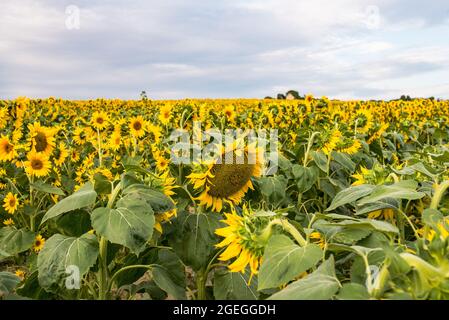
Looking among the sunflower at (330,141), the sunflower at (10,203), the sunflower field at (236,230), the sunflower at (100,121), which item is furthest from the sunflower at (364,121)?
the sunflower at (10,203)

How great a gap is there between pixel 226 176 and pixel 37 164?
111 inches

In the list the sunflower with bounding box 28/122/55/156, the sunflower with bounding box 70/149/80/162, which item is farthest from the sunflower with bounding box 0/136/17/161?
the sunflower with bounding box 70/149/80/162

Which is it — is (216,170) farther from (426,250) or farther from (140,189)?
(426,250)

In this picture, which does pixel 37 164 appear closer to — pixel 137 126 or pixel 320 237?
pixel 137 126

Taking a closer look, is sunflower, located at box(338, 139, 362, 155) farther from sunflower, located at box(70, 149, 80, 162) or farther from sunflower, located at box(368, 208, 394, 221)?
sunflower, located at box(70, 149, 80, 162)

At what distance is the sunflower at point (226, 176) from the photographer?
2.37m

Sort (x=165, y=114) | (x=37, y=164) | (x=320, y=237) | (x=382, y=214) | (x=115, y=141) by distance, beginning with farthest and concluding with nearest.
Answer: (x=115, y=141) → (x=165, y=114) → (x=37, y=164) → (x=382, y=214) → (x=320, y=237)

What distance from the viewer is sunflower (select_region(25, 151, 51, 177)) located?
175 inches

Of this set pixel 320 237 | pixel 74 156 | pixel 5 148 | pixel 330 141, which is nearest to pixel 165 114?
pixel 5 148

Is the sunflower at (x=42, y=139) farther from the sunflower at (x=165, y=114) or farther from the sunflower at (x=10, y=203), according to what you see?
the sunflower at (x=165, y=114)

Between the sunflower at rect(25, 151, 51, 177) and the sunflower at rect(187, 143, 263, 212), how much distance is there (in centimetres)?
254

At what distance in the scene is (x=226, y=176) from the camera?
244 cm

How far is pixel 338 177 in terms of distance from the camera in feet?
15.0

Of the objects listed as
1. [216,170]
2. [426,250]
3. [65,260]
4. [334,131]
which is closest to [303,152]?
[334,131]
